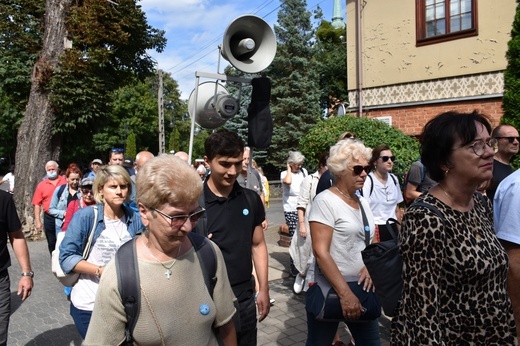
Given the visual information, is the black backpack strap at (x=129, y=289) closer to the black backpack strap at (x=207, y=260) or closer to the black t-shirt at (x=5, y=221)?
the black backpack strap at (x=207, y=260)

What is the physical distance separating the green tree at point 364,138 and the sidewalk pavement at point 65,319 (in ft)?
11.5

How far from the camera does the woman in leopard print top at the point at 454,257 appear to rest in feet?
6.82

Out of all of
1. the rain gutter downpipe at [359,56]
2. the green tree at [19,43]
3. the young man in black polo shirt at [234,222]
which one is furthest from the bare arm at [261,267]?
the green tree at [19,43]

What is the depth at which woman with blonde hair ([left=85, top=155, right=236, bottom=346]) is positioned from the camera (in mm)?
1881

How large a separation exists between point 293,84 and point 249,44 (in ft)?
79.6


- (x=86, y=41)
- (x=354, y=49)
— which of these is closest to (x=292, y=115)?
(x=354, y=49)

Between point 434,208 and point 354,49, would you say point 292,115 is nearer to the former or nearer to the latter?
point 354,49

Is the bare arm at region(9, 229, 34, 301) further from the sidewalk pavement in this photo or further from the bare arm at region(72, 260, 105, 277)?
the sidewalk pavement

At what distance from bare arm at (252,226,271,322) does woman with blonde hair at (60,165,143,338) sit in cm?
85

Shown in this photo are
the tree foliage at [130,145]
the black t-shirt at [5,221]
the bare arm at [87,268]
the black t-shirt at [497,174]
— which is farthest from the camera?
the tree foliage at [130,145]

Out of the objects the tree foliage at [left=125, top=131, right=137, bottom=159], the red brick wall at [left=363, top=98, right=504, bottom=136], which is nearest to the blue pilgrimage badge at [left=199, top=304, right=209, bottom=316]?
the red brick wall at [left=363, top=98, right=504, bottom=136]

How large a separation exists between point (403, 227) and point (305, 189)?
166 inches

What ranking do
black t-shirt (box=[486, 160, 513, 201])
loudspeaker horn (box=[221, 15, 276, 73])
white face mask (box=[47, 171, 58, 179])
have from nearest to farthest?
loudspeaker horn (box=[221, 15, 276, 73]), black t-shirt (box=[486, 160, 513, 201]), white face mask (box=[47, 171, 58, 179])

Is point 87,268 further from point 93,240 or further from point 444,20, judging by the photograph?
point 444,20
